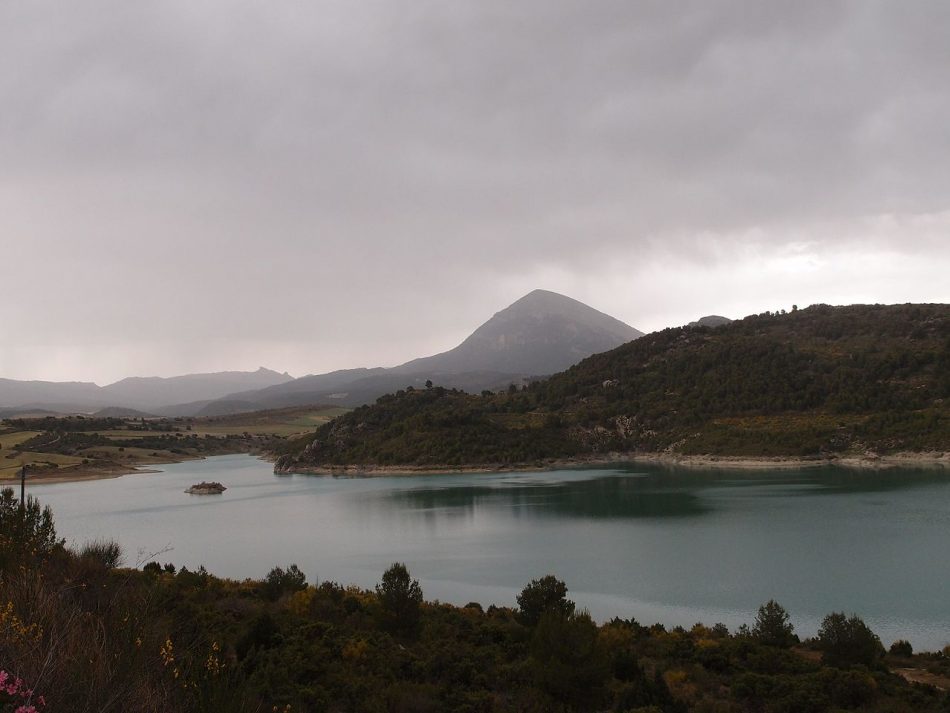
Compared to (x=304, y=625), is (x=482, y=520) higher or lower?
lower

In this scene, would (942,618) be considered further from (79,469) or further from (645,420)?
(79,469)

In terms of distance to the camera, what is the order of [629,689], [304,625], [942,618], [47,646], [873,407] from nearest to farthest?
[47,646] < [629,689] < [304,625] < [942,618] < [873,407]

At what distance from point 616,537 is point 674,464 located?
51.2 meters

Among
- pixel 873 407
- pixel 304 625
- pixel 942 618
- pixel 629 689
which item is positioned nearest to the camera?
pixel 629 689

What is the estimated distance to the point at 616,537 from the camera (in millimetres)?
38125

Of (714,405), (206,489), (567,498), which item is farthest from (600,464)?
(206,489)

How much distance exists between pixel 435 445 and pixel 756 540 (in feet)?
207

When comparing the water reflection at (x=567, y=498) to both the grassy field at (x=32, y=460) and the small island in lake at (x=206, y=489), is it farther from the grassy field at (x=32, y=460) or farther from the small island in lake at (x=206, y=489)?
the grassy field at (x=32, y=460)

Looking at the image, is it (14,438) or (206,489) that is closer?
(206,489)

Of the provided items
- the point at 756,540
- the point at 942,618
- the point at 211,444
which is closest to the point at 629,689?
the point at 942,618

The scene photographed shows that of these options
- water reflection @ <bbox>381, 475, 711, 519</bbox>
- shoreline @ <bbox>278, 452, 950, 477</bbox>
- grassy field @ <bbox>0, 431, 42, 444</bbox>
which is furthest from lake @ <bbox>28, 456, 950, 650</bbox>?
grassy field @ <bbox>0, 431, 42, 444</bbox>

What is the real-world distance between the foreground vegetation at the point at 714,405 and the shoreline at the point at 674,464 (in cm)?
94

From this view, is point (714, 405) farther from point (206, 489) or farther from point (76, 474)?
point (76, 474)

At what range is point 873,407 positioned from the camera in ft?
268
